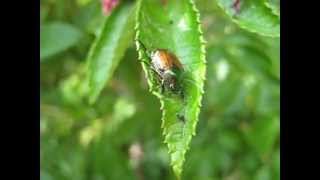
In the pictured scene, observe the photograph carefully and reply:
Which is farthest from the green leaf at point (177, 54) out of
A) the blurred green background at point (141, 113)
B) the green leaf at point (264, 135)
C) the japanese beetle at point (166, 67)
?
the green leaf at point (264, 135)

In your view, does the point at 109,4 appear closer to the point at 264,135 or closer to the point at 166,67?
the point at 166,67

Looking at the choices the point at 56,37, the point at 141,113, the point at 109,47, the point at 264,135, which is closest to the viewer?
the point at 109,47

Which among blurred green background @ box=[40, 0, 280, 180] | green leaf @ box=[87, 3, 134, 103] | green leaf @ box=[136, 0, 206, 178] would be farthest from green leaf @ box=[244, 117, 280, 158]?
green leaf @ box=[136, 0, 206, 178]

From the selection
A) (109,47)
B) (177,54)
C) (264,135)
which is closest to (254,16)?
(177,54)

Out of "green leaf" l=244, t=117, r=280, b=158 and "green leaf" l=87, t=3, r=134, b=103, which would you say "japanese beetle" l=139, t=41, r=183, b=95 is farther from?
"green leaf" l=244, t=117, r=280, b=158

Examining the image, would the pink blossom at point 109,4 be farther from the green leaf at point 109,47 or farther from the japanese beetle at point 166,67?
the japanese beetle at point 166,67

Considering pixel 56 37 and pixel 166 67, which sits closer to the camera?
pixel 166 67
